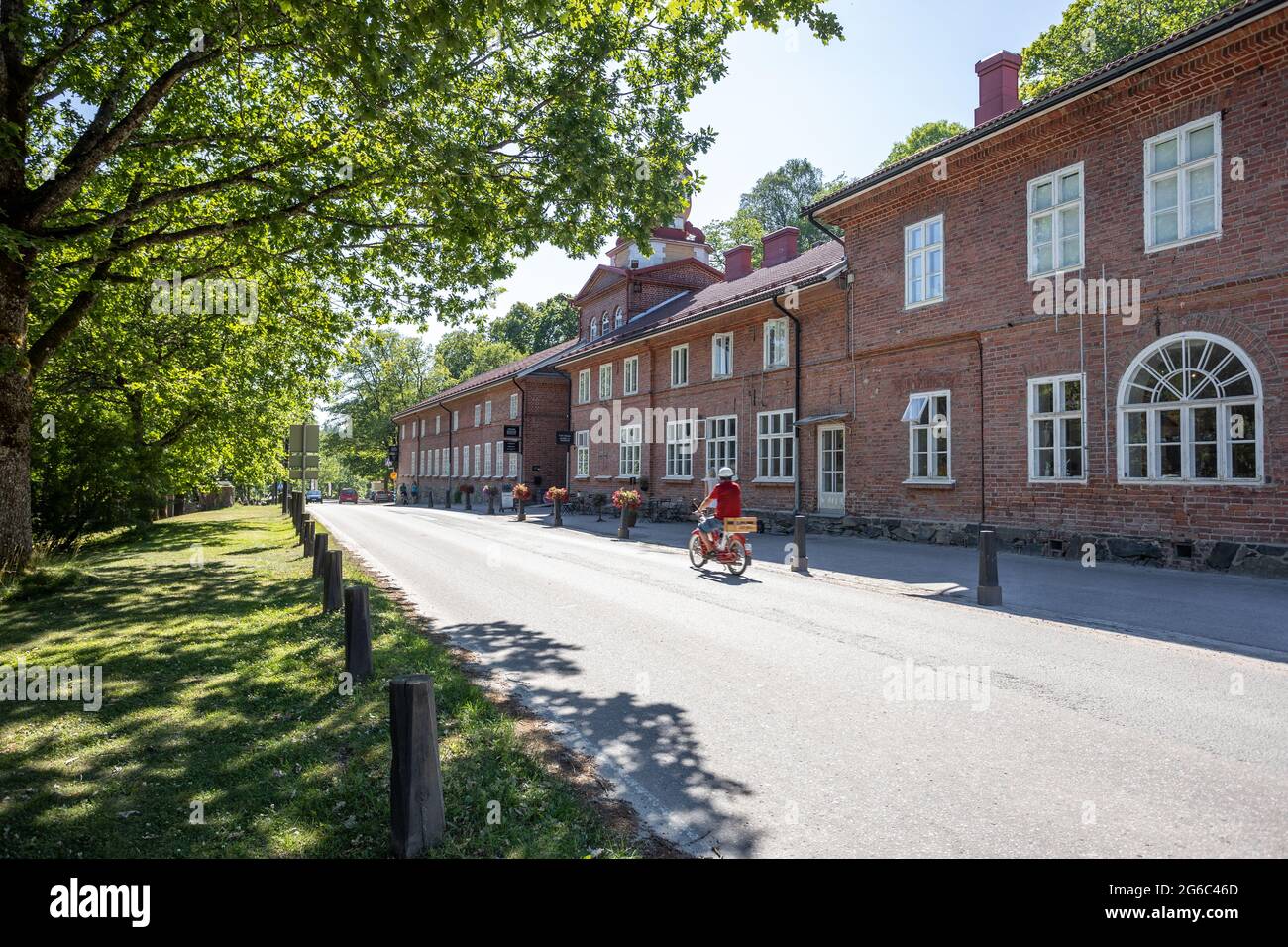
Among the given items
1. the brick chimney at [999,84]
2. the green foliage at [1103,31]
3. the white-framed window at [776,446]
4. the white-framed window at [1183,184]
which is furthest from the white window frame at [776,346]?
the green foliage at [1103,31]

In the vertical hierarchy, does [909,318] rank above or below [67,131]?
below

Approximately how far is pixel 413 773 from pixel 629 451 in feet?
88.4

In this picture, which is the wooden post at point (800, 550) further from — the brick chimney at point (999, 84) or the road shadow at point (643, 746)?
the brick chimney at point (999, 84)

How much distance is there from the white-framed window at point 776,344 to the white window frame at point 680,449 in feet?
14.5

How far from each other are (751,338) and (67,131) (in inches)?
668

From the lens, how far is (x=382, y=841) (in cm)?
339

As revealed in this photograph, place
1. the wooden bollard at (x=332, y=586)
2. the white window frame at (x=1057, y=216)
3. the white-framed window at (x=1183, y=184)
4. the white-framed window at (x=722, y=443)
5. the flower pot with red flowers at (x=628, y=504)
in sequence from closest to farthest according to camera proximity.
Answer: the wooden bollard at (x=332, y=586) → the white-framed window at (x=1183, y=184) → the white window frame at (x=1057, y=216) → the flower pot with red flowers at (x=628, y=504) → the white-framed window at (x=722, y=443)

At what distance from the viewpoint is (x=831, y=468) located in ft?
65.6

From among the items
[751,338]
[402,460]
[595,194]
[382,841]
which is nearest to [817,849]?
[382,841]

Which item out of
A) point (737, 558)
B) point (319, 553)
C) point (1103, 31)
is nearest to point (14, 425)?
point (319, 553)

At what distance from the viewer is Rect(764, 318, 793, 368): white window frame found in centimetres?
2200

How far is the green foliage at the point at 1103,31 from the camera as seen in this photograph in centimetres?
2778

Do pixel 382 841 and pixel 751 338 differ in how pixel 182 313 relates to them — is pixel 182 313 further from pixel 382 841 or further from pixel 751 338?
pixel 382 841

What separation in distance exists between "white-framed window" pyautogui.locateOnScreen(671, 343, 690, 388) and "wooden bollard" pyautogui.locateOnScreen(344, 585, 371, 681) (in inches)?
845
